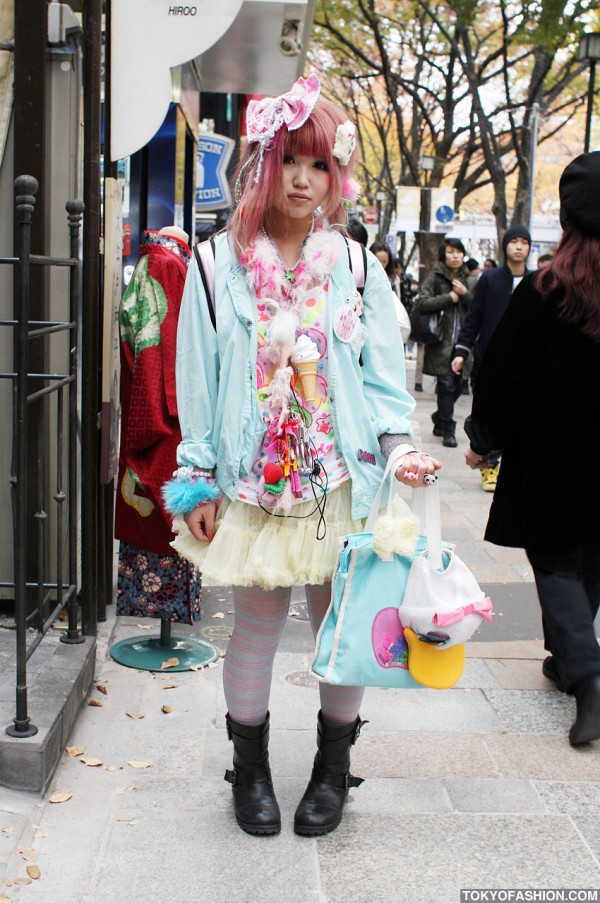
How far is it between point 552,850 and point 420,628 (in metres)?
0.79

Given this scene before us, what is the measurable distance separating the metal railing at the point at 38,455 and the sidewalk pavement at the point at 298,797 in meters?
0.32

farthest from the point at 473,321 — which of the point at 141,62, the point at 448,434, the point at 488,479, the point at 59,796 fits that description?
the point at 59,796

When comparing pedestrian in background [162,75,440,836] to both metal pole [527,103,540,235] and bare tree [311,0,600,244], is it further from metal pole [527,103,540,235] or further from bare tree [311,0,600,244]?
metal pole [527,103,540,235]

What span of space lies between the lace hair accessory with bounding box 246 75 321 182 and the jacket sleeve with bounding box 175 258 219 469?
1.16 ft

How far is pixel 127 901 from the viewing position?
257 centimetres

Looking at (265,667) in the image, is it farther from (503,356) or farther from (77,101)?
(77,101)

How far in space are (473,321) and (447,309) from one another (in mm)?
2001

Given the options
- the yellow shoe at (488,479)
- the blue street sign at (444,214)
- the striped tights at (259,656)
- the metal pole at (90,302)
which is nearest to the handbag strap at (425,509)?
the striped tights at (259,656)

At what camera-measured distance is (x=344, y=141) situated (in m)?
2.73

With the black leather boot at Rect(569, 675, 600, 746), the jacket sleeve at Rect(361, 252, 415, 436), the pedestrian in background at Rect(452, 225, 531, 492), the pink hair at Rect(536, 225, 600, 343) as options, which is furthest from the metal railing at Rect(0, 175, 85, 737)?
the pedestrian in background at Rect(452, 225, 531, 492)

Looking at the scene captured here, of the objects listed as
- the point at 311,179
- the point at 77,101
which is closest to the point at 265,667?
the point at 311,179

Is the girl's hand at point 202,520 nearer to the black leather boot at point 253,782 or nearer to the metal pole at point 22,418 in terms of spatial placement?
the metal pole at point 22,418

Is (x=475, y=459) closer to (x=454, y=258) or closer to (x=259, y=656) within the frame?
(x=259, y=656)

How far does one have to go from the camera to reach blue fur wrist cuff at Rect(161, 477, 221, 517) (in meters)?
2.79
